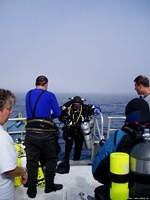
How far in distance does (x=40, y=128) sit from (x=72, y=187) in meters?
0.78

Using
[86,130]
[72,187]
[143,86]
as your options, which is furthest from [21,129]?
[143,86]

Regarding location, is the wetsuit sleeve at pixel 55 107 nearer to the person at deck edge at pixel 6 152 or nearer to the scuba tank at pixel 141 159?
the person at deck edge at pixel 6 152

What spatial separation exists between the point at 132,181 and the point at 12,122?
3202 mm

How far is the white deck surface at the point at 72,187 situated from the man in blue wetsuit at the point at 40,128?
0.41ft

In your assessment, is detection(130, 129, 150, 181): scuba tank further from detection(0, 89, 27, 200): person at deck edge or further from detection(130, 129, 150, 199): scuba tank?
detection(0, 89, 27, 200): person at deck edge

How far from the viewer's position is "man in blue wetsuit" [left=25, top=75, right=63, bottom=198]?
3.08 meters

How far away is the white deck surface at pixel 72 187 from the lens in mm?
3180

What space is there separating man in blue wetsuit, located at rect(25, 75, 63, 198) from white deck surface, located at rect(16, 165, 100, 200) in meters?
0.13

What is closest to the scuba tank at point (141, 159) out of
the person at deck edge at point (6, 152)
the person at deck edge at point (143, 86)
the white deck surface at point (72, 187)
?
the person at deck edge at point (6, 152)

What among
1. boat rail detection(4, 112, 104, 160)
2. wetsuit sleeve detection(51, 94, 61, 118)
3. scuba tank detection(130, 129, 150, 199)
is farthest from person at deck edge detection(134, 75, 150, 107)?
boat rail detection(4, 112, 104, 160)

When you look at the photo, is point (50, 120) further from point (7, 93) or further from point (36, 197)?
point (7, 93)

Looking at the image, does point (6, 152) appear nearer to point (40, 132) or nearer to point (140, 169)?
point (140, 169)

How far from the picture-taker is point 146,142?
4.94ft

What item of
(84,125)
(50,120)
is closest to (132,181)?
(50,120)
